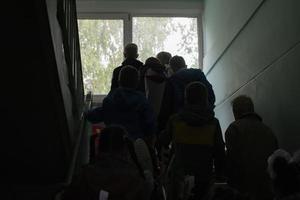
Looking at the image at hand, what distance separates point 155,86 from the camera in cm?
362

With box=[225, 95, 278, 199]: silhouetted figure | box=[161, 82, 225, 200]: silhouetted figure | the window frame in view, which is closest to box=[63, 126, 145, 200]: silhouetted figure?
box=[161, 82, 225, 200]: silhouetted figure

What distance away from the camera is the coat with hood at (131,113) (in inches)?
114

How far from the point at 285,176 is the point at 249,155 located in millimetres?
719

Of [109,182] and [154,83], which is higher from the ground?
[154,83]

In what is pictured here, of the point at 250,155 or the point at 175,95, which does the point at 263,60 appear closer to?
the point at 175,95

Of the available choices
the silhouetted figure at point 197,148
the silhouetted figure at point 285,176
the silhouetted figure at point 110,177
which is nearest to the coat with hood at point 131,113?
the silhouetted figure at point 197,148

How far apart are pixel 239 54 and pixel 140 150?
210 centimetres

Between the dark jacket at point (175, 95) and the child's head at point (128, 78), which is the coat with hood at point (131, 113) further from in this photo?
the dark jacket at point (175, 95)

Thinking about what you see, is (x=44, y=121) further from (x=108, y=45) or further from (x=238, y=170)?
Answer: (x=108, y=45)

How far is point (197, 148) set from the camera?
2637 mm

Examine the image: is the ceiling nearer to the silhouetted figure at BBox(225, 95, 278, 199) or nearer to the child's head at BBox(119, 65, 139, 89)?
the child's head at BBox(119, 65, 139, 89)

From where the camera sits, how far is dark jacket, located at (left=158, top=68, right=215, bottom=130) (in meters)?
3.30

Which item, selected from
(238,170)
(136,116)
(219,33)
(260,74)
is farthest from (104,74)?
(238,170)

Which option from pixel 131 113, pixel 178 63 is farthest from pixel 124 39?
pixel 131 113
